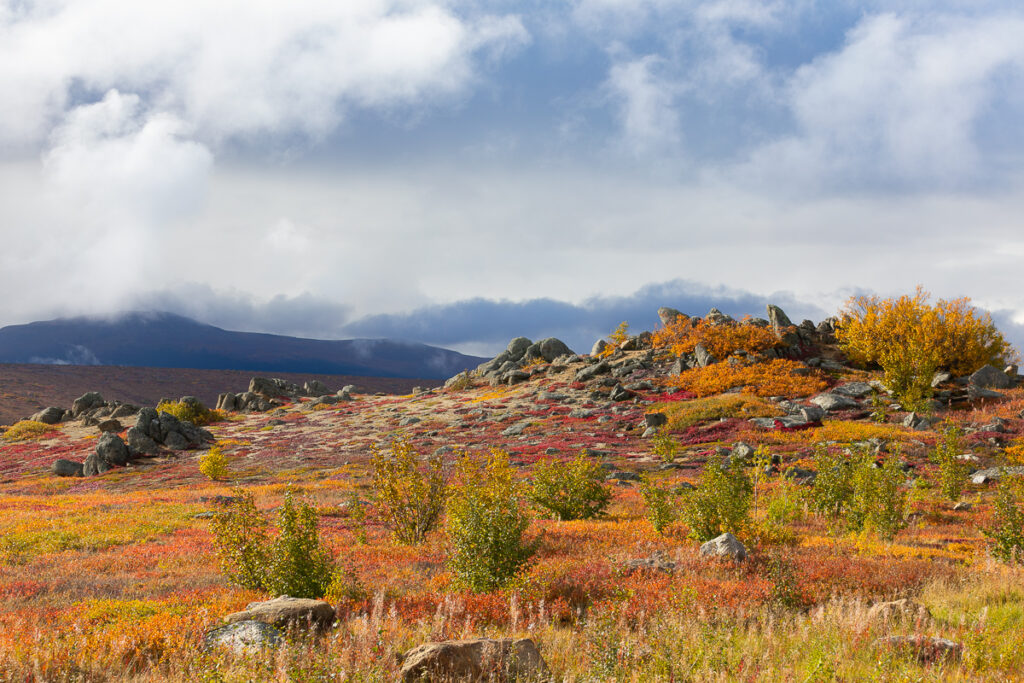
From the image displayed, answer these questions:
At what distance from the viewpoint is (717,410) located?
38.8m

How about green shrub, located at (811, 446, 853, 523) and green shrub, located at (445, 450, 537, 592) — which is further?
green shrub, located at (811, 446, 853, 523)

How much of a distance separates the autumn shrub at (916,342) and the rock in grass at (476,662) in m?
33.8

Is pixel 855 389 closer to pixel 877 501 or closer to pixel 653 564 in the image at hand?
pixel 877 501

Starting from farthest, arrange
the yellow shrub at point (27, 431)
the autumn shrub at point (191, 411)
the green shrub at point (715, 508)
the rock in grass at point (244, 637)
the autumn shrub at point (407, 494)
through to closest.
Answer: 1. the autumn shrub at point (191, 411)
2. the yellow shrub at point (27, 431)
3. the autumn shrub at point (407, 494)
4. the green shrub at point (715, 508)
5. the rock in grass at point (244, 637)

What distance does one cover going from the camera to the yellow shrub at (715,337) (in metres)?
52.0

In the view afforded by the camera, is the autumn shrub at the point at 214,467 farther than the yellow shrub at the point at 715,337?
No

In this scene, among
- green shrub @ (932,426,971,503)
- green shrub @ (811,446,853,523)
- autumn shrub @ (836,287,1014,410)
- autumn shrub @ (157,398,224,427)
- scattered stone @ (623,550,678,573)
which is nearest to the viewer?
scattered stone @ (623,550,678,573)

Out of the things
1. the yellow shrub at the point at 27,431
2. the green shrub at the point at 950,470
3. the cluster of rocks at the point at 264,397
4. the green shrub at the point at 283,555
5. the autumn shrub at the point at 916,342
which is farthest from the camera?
the cluster of rocks at the point at 264,397

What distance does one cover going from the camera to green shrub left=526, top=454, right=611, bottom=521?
726 inches

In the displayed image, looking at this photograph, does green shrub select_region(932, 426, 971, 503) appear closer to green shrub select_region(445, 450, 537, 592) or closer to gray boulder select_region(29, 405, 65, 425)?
green shrub select_region(445, 450, 537, 592)

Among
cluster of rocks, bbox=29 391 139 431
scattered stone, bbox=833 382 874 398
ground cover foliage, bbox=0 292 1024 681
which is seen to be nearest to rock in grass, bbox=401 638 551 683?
ground cover foliage, bbox=0 292 1024 681

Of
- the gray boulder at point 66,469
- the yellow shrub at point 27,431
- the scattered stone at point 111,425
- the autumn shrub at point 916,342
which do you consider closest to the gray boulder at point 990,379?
the autumn shrub at point 916,342

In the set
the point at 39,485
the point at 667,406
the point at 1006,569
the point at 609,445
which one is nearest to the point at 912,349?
the point at 667,406

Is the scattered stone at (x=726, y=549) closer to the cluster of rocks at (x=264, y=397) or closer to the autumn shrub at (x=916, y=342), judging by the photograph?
the autumn shrub at (x=916, y=342)
